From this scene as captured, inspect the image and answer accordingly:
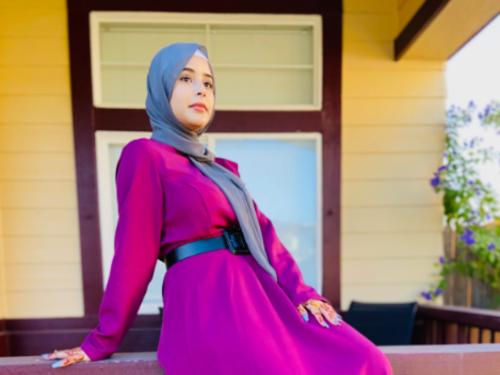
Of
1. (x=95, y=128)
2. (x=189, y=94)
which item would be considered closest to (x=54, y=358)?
(x=189, y=94)

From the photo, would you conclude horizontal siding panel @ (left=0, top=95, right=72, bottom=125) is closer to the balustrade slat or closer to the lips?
the lips

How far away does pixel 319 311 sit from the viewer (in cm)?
103

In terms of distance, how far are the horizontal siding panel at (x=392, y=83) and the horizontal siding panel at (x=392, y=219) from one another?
80 centimetres

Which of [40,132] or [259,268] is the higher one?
[40,132]

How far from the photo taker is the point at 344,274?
2219 millimetres

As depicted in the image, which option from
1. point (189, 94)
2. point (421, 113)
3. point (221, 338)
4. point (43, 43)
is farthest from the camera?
point (421, 113)

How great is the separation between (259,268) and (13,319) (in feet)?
6.72

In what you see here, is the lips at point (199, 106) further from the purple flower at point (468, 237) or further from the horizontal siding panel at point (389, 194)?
the purple flower at point (468, 237)

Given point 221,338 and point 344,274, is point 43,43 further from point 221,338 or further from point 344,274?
point 344,274

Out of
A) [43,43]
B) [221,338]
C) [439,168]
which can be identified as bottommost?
[221,338]

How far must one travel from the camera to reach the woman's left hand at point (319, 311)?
1014 millimetres

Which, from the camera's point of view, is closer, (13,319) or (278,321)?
(278,321)

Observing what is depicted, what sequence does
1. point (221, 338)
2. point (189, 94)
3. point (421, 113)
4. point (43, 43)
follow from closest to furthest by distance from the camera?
point (221, 338), point (189, 94), point (43, 43), point (421, 113)

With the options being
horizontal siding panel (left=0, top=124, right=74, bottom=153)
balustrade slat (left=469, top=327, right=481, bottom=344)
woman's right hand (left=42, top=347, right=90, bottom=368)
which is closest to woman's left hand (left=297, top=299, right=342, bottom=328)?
woman's right hand (left=42, top=347, right=90, bottom=368)
